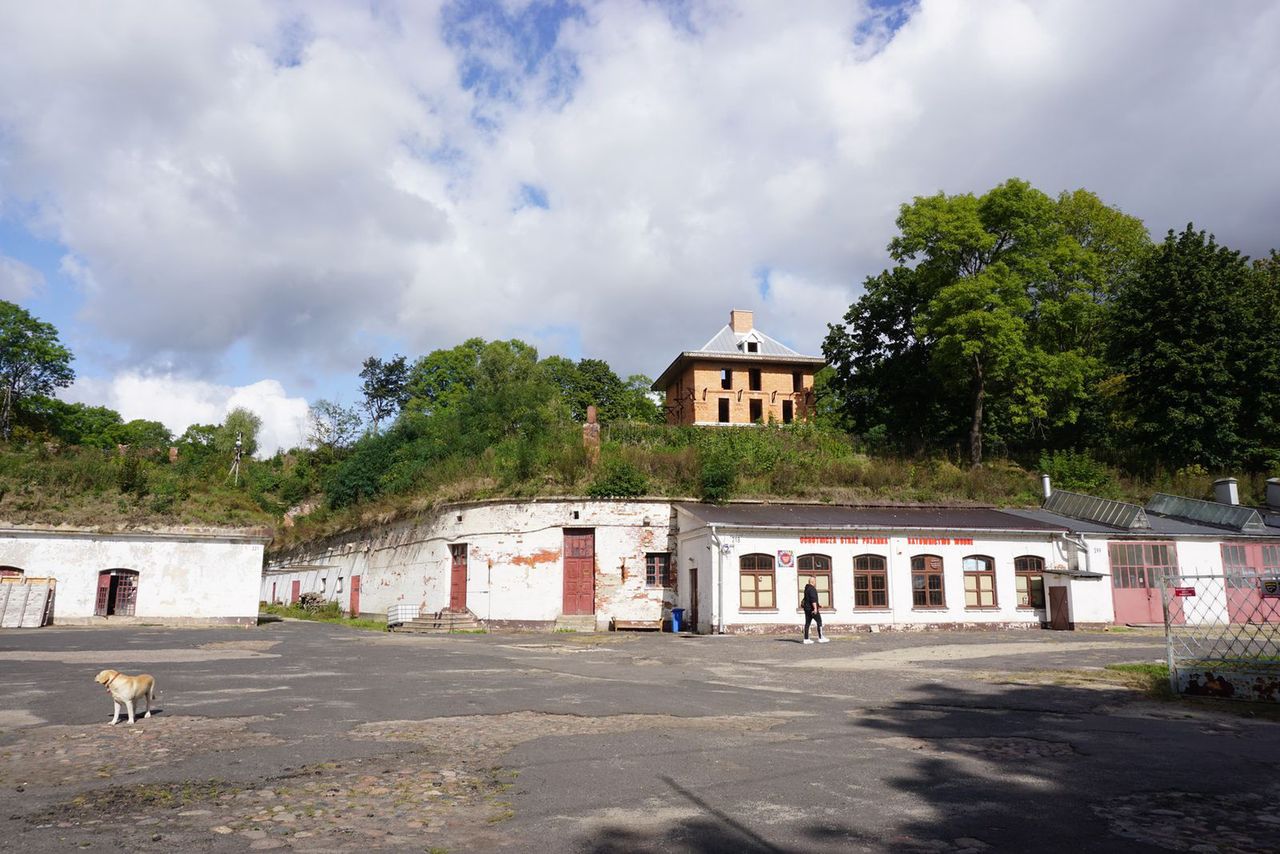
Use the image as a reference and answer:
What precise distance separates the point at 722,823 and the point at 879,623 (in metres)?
21.6

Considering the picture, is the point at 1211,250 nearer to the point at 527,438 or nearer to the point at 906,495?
the point at 906,495

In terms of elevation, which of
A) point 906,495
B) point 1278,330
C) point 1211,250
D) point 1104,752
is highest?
point 1211,250

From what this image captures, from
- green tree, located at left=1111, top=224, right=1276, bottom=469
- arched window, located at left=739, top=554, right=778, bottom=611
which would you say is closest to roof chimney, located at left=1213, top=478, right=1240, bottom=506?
green tree, located at left=1111, top=224, right=1276, bottom=469

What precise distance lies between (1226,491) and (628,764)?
109 ft

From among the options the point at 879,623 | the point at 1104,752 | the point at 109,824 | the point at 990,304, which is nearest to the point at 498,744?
the point at 109,824

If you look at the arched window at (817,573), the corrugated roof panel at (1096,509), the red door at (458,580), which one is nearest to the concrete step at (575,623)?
the red door at (458,580)

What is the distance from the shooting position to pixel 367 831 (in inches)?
204

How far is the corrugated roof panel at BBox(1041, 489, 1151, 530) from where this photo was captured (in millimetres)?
27312

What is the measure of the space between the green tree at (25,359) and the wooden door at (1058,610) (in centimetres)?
6529

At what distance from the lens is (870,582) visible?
25.9 m

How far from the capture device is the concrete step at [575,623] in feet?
90.4

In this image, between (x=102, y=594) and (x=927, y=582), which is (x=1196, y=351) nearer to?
(x=927, y=582)

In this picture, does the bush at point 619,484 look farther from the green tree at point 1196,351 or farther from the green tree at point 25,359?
the green tree at point 25,359

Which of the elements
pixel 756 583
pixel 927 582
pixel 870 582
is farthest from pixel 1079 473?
pixel 756 583
